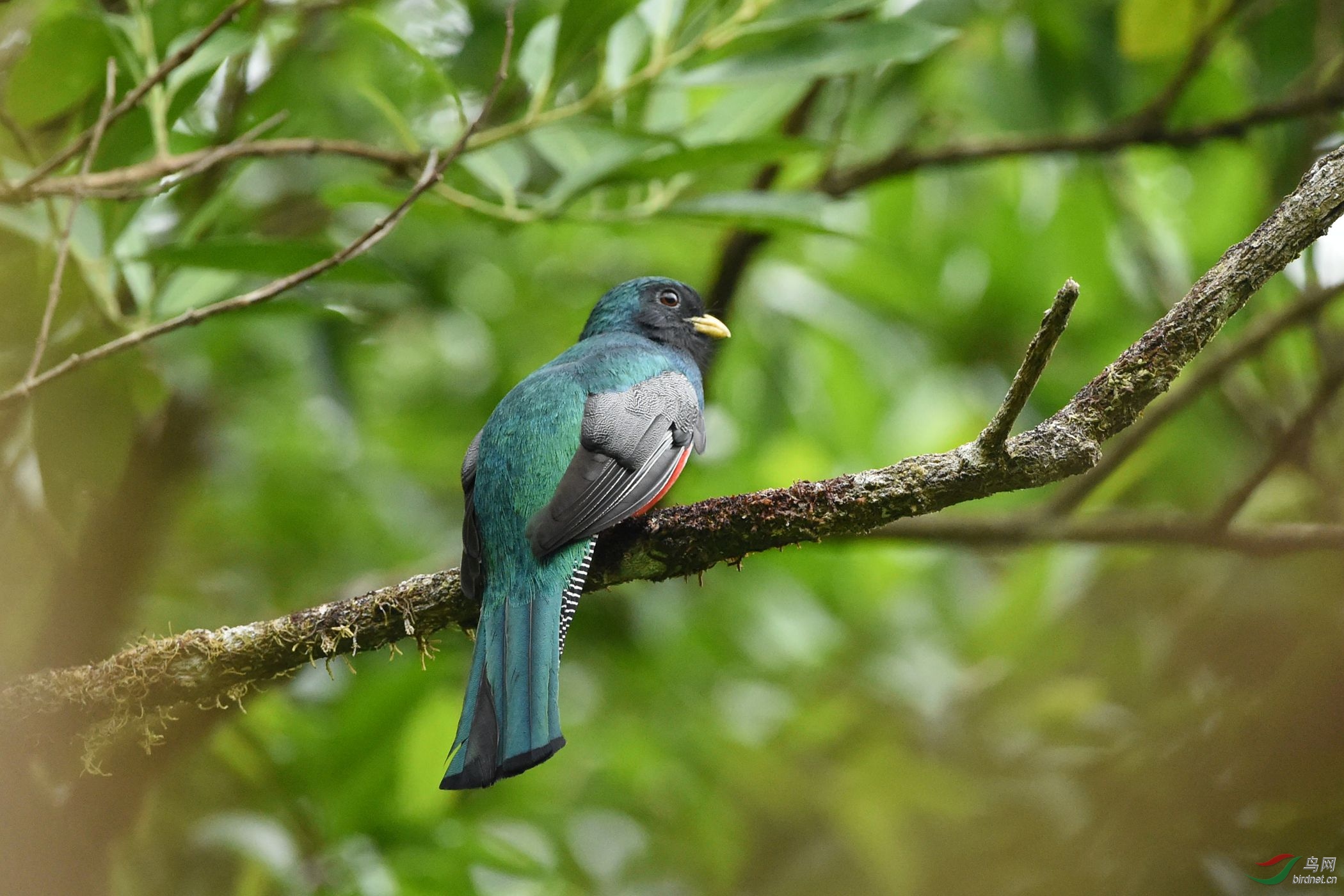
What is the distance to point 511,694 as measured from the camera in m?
2.76

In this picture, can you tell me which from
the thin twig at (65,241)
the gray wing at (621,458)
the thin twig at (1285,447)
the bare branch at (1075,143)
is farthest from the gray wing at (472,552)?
the thin twig at (1285,447)

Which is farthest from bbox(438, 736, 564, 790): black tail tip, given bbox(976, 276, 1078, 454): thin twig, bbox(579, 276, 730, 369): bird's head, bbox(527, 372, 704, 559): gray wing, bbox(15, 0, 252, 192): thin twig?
bbox(579, 276, 730, 369): bird's head

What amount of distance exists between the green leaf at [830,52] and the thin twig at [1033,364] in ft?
5.05

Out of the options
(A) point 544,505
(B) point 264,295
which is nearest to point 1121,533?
(A) point 544,505

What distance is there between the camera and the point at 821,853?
5211 millimetres

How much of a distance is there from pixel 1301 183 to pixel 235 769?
373 cm

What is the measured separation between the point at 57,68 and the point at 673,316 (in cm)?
211

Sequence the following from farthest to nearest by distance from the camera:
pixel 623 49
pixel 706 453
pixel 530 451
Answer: pixel 706 453
pixel 623 49
pixel 530 451

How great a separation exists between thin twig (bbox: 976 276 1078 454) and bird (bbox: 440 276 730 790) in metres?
0.96

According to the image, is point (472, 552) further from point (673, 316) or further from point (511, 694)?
point (673, 316)

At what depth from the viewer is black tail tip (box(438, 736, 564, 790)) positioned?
101 inches

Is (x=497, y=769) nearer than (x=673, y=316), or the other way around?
(x=497, y=769)

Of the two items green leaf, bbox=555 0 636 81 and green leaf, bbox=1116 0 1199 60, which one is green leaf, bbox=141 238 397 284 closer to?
green leaf, bbox=555 0 636 81

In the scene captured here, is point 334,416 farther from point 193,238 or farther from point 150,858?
point 150,858
